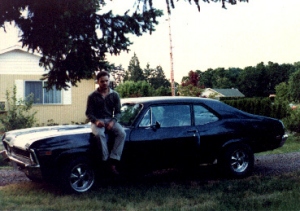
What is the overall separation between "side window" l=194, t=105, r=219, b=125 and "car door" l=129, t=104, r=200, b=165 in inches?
5.8

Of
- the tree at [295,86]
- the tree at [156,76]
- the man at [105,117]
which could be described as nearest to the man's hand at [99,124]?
the man at [105,117]

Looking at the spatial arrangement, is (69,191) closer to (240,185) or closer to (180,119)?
(180,119)

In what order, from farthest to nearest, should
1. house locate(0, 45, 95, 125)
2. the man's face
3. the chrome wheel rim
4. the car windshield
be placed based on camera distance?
house locate(0, 45, 95, 125), the chrome wheel rim, the car windshield, the man's face

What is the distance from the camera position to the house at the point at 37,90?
58.5 feet

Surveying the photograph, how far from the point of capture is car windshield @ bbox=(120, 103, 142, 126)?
6.88 metres

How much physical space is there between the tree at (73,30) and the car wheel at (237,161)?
2926 millimetres

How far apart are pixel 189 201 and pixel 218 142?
1.84m

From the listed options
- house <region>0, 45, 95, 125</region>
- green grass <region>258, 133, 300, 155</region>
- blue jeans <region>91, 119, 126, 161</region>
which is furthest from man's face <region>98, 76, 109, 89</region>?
house <region>0, 45, 95, 125</region>

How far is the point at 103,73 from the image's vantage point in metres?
6.57

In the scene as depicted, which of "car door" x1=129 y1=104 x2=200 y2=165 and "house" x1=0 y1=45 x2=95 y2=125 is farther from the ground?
"house" x1=0 y1=45 x2=95 y2=125

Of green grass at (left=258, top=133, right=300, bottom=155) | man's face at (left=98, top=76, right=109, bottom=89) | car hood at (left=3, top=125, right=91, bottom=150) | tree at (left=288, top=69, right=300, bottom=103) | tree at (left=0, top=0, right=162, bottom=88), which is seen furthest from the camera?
tree at (left=288, top=69, right=300, bottom=103)

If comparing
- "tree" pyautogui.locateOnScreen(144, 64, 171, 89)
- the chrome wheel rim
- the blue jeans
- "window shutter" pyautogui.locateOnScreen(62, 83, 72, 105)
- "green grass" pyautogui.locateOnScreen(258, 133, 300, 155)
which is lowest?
"green grass" pyautogui.locateOnScreen(258, 133, 300, 155)

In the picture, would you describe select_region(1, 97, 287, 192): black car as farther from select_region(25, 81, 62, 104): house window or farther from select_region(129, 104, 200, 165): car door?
select_region(25, 81, 62, 104): house window

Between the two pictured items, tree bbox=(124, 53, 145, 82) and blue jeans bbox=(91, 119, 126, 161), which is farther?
tree bbox=(124, 53, 145, 82)
